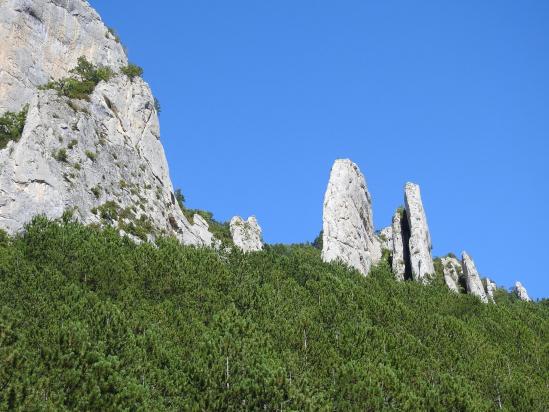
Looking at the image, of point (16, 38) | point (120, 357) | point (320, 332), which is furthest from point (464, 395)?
point (16, 38)

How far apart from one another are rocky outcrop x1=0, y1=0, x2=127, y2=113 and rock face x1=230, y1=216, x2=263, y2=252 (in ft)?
81.7

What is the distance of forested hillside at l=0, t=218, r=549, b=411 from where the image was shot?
3738cm

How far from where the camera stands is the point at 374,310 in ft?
189

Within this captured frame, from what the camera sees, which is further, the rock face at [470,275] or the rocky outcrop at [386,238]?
the rocky outcrop at [386,238]

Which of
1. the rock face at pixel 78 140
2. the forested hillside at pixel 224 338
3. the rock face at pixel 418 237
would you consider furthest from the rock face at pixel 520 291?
the rock face at pixel 78 140

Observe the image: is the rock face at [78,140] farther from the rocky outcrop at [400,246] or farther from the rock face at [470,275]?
the rock face at [470,275]

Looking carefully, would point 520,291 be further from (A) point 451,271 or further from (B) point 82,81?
(B) point 82,81

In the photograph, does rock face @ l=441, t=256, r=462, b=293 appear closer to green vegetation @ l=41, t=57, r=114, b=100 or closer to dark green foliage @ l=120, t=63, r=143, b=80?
dark green foliage @ l=120, t=63, r=143, b=80

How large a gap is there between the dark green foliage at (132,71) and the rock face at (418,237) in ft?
123

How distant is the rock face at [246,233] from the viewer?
87.4 metres

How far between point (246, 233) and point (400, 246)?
20209 millimetres

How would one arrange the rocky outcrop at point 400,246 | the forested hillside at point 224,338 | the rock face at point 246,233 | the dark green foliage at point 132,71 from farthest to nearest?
the rocky outcrop at point 400,246, the rock face at point 246,233, the dark green foliage at point 132,71, the forested hillside at point 224,338

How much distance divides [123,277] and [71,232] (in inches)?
253

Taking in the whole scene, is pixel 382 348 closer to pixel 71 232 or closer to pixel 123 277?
pixel 123 277
